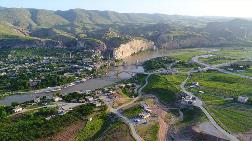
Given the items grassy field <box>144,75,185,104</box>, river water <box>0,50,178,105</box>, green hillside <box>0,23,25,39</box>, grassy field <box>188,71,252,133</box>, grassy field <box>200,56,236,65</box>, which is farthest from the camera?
green hillside <box>0,23,25,39</box>

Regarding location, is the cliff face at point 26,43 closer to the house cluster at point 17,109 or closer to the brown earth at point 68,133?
the house cluster at point 17,109

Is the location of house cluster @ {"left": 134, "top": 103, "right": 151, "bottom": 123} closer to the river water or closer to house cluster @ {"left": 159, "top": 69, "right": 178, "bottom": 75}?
the river water

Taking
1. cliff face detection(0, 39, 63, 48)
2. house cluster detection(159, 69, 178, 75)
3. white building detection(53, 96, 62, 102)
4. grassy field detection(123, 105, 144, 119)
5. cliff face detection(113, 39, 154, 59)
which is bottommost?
cliff face detection(113, 39, 154, 59)

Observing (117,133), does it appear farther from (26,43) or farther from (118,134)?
(26,43)

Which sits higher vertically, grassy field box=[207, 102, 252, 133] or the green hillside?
grassy field box=[207, 102, 252, 133]

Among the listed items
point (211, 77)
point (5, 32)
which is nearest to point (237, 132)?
point (211, 77)

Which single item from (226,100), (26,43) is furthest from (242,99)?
(26,43)

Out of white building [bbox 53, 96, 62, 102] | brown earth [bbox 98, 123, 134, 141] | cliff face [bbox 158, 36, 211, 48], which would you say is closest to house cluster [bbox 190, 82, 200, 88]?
white building [bbox 53, 96, 62, 102]
